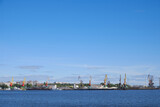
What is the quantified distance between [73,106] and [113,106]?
9964 millimetres

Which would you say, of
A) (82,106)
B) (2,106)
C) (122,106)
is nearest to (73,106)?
(82,106)

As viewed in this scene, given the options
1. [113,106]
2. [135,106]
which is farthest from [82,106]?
[135,106]

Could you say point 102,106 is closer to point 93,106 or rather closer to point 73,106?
point 93,106

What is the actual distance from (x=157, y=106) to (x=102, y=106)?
13.6 meters

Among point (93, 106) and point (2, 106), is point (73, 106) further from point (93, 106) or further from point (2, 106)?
point (2, 106)

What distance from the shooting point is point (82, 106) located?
221 ft

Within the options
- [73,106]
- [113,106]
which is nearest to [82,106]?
[73,106]

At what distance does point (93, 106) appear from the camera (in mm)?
66625

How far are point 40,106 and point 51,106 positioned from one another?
2.88m

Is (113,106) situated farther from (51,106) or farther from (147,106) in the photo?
(51,106)

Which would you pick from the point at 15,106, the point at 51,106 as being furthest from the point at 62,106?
the point at 15,106

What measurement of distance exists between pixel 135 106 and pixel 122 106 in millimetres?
3255

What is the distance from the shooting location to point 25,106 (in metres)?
68.0

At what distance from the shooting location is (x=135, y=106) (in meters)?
66.8
